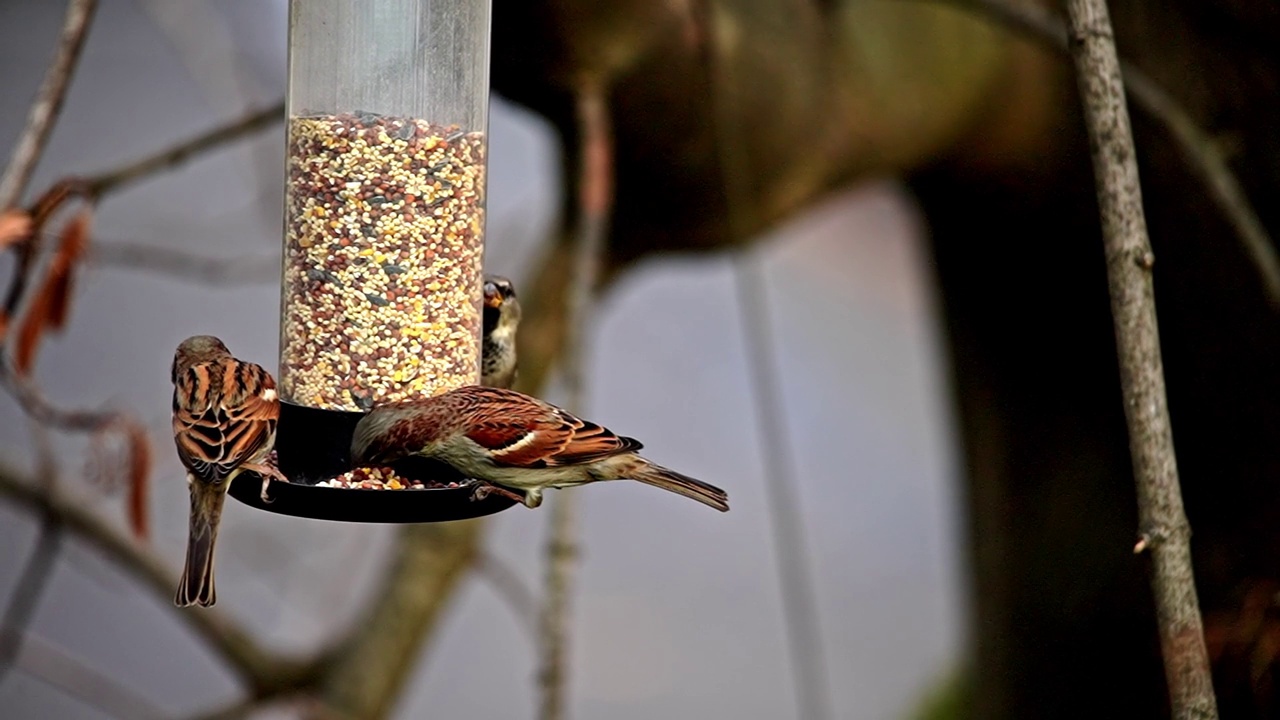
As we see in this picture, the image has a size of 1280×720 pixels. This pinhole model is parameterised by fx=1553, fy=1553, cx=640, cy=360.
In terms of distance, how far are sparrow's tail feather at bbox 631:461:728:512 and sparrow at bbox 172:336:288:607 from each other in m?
0.55

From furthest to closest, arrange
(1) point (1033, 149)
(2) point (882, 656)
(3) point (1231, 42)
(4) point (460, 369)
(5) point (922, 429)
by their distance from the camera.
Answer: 1. (5) point (922, 429)
2. (2) point (882, 656)
3. (1) point (1033, 149)
4. (3) point (1231, 42)
5. (4) point (460, 369)

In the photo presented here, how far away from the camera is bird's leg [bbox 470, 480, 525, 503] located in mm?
2330

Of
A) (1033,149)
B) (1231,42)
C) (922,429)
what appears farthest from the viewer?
(922,429)

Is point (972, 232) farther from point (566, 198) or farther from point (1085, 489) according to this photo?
point (566, 198)

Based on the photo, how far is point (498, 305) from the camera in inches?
115

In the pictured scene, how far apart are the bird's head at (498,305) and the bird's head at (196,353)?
525 millimetres

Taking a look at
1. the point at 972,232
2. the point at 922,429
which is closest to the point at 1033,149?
the point at 972,232

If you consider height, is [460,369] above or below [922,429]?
below

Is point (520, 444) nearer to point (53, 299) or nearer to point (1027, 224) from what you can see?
point (53, 299)

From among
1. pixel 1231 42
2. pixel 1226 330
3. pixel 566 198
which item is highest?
pixel 1231 42

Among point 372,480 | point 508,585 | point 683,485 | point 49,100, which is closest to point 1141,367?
point 683,485

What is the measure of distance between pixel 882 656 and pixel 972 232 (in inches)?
243

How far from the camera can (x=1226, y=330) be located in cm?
429

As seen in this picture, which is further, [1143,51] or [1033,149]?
[1033,149]
